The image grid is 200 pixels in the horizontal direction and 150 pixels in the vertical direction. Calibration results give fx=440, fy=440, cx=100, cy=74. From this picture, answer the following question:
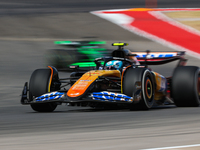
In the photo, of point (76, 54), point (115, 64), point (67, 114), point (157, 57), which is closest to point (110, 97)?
point (67, 114)

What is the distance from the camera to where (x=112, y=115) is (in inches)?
298

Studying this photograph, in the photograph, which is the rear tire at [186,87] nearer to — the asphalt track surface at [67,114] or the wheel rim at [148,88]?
the asphalt track surface at [67,114]

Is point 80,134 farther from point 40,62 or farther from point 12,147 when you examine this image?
point 40,62

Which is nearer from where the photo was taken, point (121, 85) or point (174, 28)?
point (121, 85)

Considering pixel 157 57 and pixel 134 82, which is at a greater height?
pixel 157 57

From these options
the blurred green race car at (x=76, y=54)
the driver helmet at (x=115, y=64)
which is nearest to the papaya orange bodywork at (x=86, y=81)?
the driver helmet at (x=115, y=64)

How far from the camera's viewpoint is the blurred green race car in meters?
16.7

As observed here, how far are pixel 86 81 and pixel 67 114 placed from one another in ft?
2.44

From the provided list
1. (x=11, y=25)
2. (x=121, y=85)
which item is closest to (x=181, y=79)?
(x=121, y=85)

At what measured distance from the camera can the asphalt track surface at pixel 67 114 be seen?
5184mm

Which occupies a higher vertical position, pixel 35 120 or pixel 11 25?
pixel 11 25

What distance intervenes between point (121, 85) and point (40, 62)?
10181 mm

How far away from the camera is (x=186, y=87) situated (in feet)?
28.8

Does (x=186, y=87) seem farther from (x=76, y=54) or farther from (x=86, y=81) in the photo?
(x=76, y=54)
